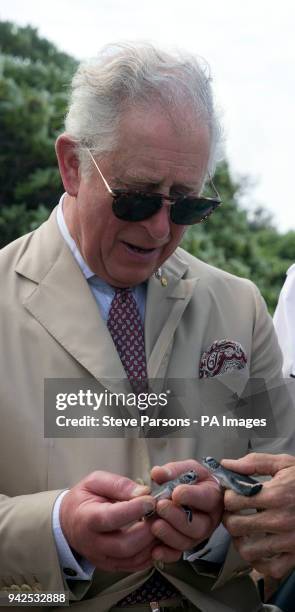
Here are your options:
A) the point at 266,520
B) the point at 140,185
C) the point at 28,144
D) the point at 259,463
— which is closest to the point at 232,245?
the point at 28,144

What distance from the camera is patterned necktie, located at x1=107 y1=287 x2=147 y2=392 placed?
3.15 m

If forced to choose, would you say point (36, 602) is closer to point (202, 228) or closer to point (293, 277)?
point (293, 277)

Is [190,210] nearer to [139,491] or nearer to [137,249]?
[137,249]

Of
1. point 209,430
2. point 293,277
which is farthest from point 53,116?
point 209,430

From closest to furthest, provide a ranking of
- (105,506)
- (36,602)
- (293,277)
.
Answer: (105,506)
(36,602)
(293,277)

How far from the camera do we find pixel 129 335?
3223mm

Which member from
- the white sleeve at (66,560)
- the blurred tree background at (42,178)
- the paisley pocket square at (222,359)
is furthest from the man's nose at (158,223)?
the blurred tree background at (42,178)

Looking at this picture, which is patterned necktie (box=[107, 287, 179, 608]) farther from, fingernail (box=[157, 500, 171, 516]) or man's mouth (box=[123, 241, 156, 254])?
fingernail (box=[157, 500, 171, 516])

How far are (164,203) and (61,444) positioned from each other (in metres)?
0.77

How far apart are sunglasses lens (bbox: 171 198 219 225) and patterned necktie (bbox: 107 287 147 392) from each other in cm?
32

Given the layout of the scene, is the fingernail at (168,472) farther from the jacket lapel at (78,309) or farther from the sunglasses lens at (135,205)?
the sunglasses lens at (135,205)

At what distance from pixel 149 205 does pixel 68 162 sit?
34 cm

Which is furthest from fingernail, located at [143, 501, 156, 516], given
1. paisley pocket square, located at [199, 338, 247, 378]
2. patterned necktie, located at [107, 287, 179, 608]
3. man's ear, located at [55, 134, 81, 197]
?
man's ear, located at [55, 134, 81, 197]

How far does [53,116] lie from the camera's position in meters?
6.50
